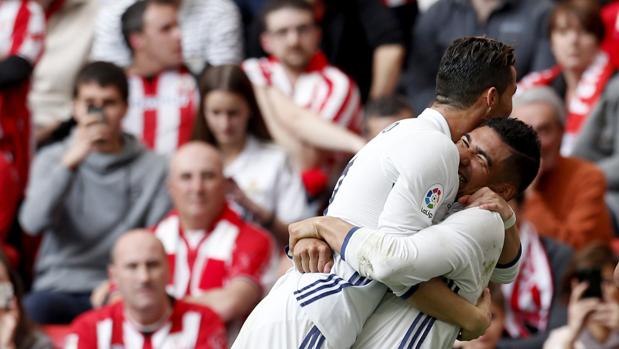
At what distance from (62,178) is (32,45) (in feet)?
4.27

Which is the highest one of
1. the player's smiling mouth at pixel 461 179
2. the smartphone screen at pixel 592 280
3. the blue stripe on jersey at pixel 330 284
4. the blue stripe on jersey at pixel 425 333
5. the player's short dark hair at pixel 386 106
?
the player's smiling mouth at pixel 461 179

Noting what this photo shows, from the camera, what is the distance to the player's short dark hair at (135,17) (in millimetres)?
8328

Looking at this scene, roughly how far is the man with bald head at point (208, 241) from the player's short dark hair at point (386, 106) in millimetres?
1029

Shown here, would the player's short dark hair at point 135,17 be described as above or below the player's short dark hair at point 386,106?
above

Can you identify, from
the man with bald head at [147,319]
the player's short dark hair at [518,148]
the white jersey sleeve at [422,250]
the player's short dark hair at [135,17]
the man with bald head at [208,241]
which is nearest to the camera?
the white jersey sleeve at [422,250]

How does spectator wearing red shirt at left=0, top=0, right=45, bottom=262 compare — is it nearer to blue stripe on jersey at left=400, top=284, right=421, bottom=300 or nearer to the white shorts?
the white shorts

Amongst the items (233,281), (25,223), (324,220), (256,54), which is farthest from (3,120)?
(324,220)

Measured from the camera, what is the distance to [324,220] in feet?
14.0

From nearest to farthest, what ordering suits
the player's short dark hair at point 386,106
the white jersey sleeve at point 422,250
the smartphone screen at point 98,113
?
the white jersey sleeve at point 422,250, the smartphone screen at point 98,113, the player's short dark hair at point 386,106

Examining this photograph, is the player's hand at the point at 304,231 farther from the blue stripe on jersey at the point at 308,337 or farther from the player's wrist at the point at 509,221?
the player's wrist at the point at 509,221

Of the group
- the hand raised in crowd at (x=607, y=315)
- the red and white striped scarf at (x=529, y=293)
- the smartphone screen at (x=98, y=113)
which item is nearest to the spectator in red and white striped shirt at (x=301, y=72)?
the smartphone screen at (x=98, y=113)

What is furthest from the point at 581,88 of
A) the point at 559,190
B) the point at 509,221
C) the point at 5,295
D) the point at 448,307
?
the point at 448,307

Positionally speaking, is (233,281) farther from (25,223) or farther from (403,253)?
(403,253)

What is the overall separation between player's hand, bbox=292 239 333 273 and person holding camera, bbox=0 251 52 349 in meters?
2.82
